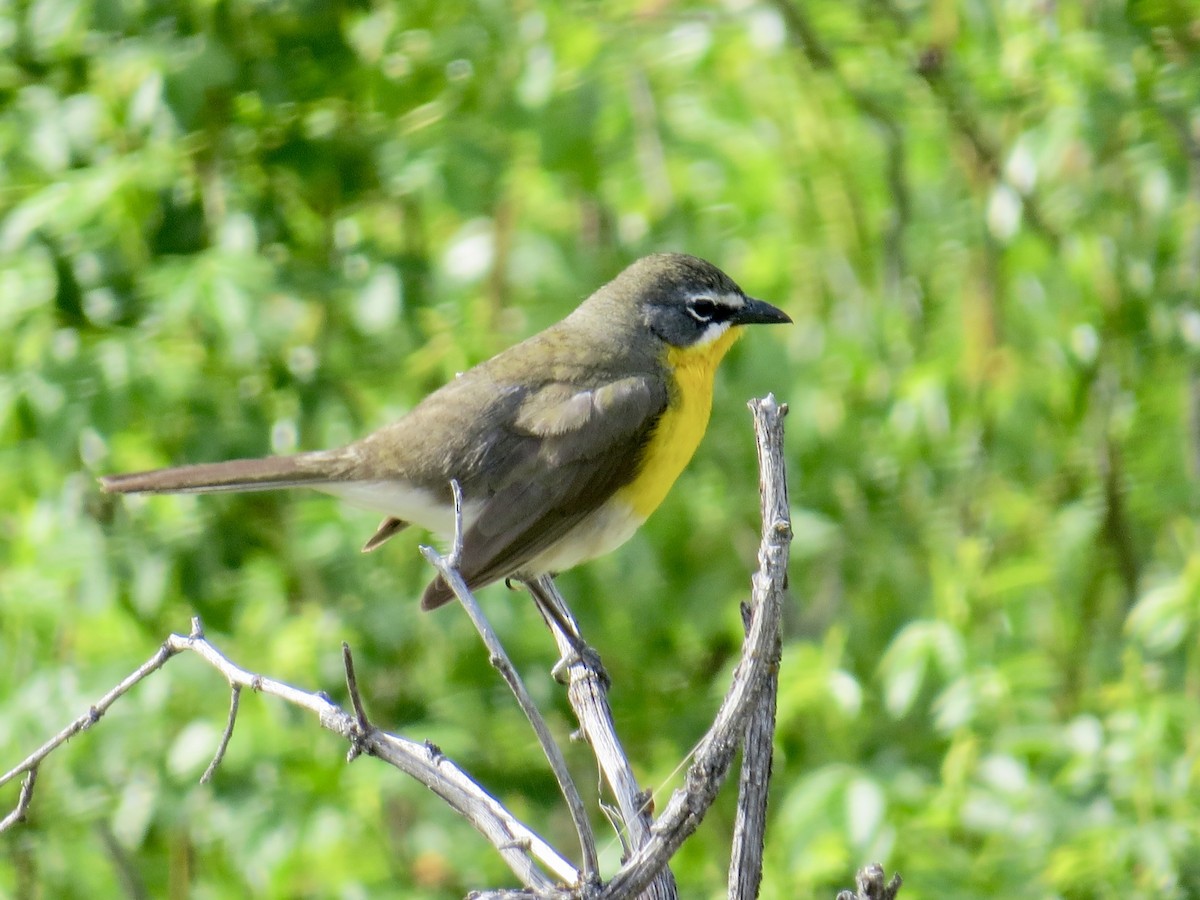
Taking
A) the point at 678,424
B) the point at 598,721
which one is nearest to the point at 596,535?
the point at 678,424

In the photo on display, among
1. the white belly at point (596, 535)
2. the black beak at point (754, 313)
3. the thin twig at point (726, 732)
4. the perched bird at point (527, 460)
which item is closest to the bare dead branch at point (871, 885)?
the thin twig at point (726, 732)

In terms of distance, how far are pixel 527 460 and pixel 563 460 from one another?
108 millimetres

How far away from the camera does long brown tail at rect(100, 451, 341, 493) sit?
12.8ft

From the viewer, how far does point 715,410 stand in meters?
5.10

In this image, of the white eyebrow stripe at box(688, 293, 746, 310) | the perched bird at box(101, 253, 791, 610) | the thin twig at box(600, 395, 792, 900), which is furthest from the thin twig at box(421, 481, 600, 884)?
the white eyebrow stripe at box(688, 293, 746, 310)

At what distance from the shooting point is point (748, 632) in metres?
2.05

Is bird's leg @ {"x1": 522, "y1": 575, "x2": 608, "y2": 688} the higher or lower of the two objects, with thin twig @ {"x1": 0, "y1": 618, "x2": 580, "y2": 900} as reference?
lower

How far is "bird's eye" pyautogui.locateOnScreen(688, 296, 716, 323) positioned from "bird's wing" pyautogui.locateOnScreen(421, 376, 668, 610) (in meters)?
0.35

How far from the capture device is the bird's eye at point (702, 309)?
464 centimetres

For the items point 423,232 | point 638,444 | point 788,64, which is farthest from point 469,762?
point 788,64

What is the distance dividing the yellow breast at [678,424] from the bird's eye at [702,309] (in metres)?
0.08

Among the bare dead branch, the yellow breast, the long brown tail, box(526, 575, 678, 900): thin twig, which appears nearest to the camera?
the bare dead branch

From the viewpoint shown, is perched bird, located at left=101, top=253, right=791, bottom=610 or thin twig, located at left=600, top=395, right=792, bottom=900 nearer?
thin twig, located at left=600, top=395, right=792, bottom=900

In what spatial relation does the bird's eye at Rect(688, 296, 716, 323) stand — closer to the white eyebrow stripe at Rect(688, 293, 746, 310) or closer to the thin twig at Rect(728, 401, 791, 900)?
the white eyebrow stripe at Rect(688, 293, 746, 310)
